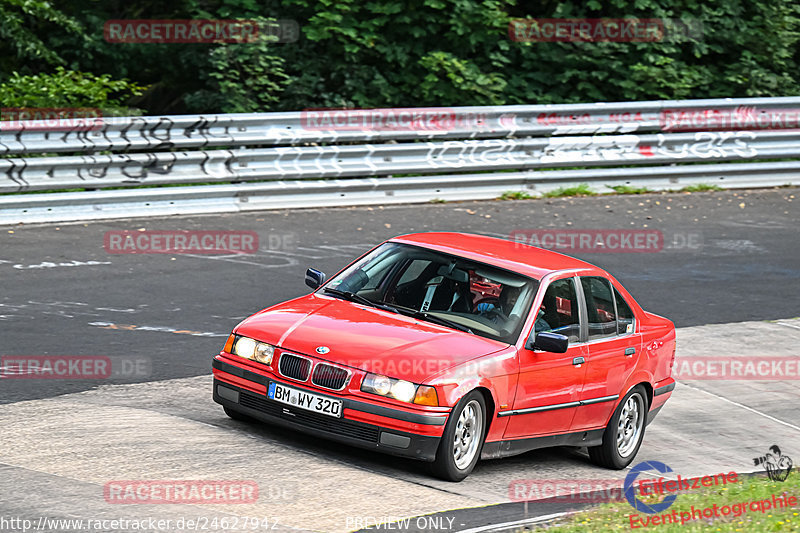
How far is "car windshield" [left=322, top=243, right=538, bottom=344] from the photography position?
8203 millimetres

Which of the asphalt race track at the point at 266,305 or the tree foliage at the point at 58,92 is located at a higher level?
the tree foliage at the point at 58,92

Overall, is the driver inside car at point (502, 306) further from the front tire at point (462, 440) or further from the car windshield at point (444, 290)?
the front tire at point (462, 440)

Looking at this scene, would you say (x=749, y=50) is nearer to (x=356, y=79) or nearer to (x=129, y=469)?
(x=356, y=79)

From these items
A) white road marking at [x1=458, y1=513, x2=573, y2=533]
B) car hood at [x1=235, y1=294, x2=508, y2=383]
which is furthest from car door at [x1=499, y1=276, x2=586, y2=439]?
white road marking at [x1=458, y1=513, x2=573, y2=533]

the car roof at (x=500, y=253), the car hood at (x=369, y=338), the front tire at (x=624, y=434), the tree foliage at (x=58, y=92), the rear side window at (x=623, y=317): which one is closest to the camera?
the car hood at (x=369, y=338)

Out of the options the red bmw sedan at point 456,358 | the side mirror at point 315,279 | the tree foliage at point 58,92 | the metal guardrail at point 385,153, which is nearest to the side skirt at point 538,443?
the red bmw sedan at point 456,358

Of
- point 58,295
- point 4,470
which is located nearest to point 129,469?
point 4,470

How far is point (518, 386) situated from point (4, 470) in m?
3.27

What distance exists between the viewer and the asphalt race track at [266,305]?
22.6ft

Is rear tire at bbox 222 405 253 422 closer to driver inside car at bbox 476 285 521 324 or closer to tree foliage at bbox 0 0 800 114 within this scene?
driver inside car at bbox 476 285 521 324

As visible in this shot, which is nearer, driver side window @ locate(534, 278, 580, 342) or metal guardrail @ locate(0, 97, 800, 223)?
driver side window @ locate(534, 278, 580, 342)

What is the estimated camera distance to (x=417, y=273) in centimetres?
858

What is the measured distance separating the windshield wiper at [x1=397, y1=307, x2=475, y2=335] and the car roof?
0.61m

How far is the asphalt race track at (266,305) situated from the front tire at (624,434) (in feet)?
0.40
